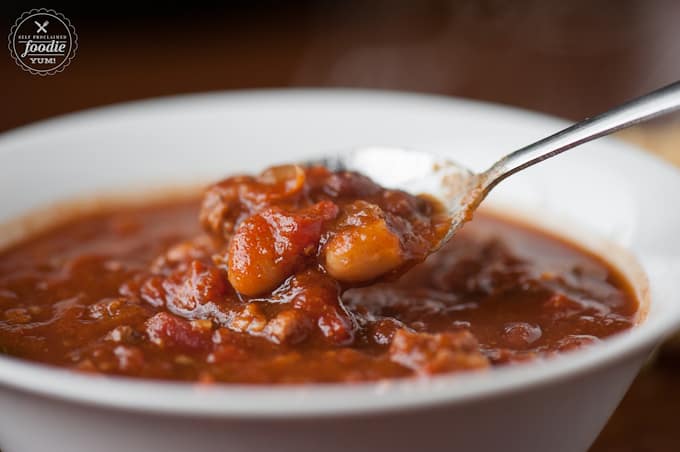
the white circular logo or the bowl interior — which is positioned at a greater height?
the white circular logo

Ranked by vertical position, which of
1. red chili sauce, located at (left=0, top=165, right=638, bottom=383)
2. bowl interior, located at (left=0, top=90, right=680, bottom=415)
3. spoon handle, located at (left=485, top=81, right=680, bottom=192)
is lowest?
red chili sauce, located at (left=0, top=165, right=638, bottom=383)

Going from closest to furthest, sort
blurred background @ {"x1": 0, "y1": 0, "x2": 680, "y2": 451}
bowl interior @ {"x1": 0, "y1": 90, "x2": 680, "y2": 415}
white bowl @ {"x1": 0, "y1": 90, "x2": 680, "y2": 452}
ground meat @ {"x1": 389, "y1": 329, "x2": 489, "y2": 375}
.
A: white bowl @ {"x1": 0, "y1": 90, "x2": 680, "y2": 452} → ground meat @ {"x1": 389, "y1": 329, "x2": 489, "y2": 375} → bowl interior @ {"x1": 0, "y1": 90, "x2": 680, "y2": 415} → blurred background @ {"x1": 0, "y1": 0, "x2": 680, "y2": 451}

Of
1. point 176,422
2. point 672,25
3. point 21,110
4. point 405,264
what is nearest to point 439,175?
point 405,264

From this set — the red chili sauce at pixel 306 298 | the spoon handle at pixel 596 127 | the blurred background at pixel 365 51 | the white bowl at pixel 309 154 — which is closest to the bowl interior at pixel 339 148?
the white bowl at pixel 309 154

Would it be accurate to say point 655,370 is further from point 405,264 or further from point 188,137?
point 188,137

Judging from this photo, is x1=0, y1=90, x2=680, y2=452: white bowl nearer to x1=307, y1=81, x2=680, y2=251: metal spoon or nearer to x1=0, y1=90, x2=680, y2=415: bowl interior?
x1=0, y1=90, x2=680, y2=415: bowl interior

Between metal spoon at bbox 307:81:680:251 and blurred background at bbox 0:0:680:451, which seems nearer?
metal spoon at bbox 307:81:680:251

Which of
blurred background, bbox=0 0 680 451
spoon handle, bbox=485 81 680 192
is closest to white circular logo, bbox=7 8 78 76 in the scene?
blurred background, bbox=0 0 680 451

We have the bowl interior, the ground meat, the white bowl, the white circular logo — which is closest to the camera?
the white bowl

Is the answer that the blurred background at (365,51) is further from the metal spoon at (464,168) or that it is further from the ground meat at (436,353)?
the ground meat at (436,353)
